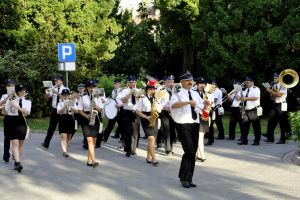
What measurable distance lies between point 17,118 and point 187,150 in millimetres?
3741

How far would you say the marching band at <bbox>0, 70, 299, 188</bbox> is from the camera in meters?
9.41

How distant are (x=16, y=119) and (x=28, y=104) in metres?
0.39

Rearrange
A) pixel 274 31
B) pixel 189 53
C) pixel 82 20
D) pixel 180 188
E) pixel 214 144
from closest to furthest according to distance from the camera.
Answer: pixel 180 188
pixel 214 144
pixel 274 31
pixel 82 20
pixel 189 53

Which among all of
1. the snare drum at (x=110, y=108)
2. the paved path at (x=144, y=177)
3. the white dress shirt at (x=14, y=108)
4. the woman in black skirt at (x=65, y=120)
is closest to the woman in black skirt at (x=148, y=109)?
the paved path at (x=144, y=177)

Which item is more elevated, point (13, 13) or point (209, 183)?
point (13, 13)

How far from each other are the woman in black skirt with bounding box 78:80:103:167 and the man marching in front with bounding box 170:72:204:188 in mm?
2410

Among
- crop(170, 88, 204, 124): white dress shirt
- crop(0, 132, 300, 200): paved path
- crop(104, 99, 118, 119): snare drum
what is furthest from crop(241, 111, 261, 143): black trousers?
crop(170, 88, 204, 124): white dress shirt

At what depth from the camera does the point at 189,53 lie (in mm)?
32094

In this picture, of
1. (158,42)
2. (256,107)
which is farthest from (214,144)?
(158,42)

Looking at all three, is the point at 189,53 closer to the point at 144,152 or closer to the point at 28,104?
the point at 144,152

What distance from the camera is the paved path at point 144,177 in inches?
340

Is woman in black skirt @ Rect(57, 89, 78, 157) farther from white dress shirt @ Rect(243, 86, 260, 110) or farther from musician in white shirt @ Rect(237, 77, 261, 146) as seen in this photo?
white dress shirt @ Rect(243, 86, 260, 110)

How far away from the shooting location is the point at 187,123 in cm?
936

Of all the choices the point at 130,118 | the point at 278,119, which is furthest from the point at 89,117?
the point at 278,119
